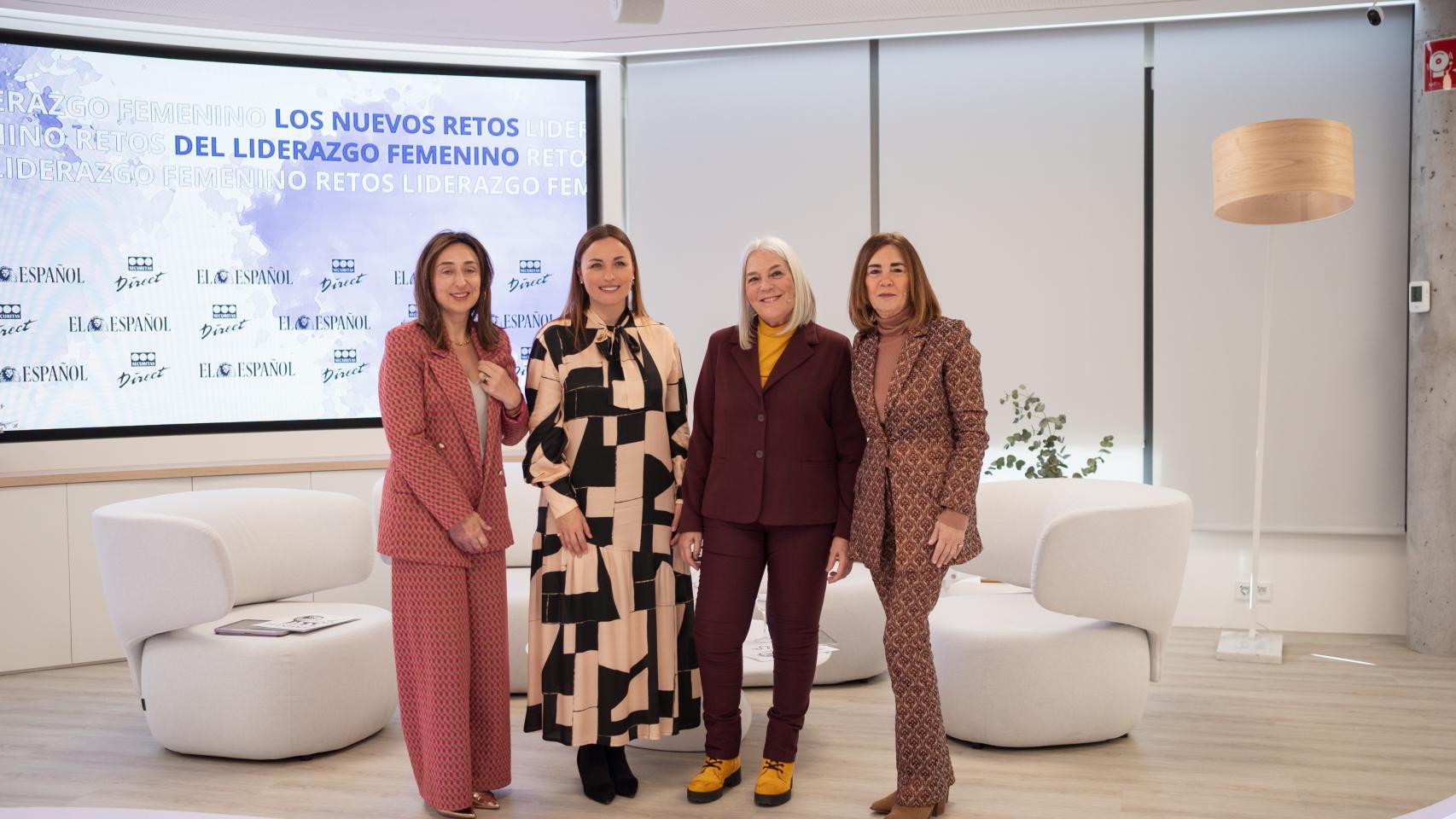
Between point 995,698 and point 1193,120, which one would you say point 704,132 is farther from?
point 995,698

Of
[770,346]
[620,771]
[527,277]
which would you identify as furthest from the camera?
[527,277]

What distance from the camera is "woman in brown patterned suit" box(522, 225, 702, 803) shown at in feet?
10.0

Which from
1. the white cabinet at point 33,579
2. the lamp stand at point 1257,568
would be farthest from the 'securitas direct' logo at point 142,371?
the lamp stand at point 1257,568

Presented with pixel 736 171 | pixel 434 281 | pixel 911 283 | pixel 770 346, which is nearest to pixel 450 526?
pixel 434 281

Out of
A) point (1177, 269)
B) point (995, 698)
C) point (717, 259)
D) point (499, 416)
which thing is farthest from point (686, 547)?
point (1177, 269)

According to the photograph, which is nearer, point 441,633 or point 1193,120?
point 441,633

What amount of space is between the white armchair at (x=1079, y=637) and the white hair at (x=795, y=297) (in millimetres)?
1112

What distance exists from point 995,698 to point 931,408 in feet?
3.92

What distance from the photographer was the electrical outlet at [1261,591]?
17.5 ft

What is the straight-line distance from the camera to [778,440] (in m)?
3.00

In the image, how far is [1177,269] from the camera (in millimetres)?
5434

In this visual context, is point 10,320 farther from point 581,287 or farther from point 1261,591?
point 1261,591

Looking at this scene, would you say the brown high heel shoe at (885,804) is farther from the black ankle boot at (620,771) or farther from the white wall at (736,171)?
the white wall at (736,171)

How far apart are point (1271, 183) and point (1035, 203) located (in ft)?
4.56
